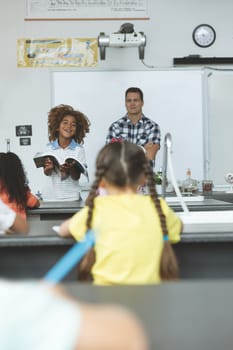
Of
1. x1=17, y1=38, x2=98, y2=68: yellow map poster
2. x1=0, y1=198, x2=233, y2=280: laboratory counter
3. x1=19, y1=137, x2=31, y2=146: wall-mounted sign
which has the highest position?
x1=17, y1=38, x2=98, y2=68: yellow map poster

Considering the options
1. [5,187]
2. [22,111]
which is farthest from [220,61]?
[5,187]

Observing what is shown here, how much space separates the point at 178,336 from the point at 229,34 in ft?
15.3

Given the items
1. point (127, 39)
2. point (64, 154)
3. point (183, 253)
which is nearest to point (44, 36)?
point (127, 39)

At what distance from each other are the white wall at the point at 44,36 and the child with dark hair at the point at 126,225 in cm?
345

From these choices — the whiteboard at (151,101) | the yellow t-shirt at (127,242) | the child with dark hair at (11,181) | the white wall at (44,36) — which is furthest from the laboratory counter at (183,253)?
the white wall at (44,36)

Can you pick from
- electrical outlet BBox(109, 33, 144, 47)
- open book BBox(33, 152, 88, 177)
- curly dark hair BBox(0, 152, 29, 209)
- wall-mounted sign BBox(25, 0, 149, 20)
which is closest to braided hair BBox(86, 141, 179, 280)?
curly dark hair BBox(0, 152, 29, 209)

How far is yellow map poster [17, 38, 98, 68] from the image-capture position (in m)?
5.01

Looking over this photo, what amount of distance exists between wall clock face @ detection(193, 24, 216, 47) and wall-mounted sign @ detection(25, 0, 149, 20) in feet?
2.39

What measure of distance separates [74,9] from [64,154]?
2.25m

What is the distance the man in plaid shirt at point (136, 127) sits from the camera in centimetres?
429

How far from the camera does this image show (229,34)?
16.8 ft

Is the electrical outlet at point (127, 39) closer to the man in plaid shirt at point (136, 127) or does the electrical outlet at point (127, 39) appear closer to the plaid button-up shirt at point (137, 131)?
the man in plaid shirt at point (136, 127)

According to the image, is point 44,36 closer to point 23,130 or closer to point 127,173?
point 23,130

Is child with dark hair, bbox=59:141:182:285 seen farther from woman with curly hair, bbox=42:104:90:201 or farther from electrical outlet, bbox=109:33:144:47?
electrical outlet, bbox=109:33:144:47
